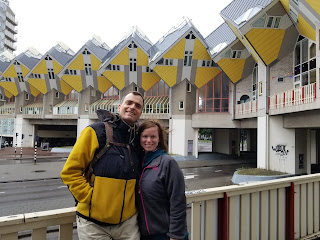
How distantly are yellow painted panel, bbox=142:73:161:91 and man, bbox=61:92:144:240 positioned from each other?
2790cm

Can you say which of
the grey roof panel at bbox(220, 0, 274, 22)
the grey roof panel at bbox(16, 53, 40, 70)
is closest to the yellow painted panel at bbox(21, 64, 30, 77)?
the grey roof panel at bbox(16, 53, 40, 70)

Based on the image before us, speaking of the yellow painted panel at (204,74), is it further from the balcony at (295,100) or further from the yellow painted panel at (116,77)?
the balcony at (295,100)

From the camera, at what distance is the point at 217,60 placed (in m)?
22.5

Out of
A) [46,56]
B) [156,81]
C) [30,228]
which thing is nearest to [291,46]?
[156,81]

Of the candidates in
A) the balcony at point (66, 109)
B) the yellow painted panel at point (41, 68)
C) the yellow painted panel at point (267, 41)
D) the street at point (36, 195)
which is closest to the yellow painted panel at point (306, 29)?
the yellow painted panel at point (267, 41)

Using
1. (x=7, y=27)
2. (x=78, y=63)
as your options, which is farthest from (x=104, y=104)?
(x=7, y=27)

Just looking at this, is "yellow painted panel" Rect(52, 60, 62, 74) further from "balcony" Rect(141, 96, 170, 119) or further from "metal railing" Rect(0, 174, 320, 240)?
"metal railing" Rect(0, 174, 320, 240)

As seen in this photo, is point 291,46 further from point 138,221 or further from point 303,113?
point 138,221

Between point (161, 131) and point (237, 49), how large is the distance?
21288 millimetres

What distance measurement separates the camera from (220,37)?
23703 millimetres

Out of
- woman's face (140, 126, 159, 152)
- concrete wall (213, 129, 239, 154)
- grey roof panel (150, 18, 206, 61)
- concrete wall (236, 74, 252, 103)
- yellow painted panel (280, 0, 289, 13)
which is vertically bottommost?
concrete wall (213, 129, 239, 154)

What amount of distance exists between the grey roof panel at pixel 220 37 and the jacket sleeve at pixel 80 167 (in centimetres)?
2147

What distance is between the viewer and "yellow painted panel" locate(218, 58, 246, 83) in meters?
22.4

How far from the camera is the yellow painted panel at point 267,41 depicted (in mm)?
16844
